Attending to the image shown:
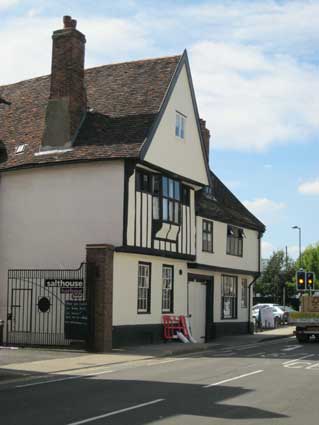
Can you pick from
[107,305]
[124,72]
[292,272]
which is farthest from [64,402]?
[292,272]

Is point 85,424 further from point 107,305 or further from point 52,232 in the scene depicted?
point 52,232

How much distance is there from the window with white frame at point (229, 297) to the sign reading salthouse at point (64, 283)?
1146 centimetres

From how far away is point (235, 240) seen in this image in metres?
34.6

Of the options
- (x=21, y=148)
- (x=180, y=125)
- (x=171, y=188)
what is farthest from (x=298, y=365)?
(x=21, y=148)

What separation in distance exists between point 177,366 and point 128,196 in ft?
23.7

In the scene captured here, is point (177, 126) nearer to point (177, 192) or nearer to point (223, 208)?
point (177, 192)

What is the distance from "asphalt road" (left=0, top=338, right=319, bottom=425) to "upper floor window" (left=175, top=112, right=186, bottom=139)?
10.7m

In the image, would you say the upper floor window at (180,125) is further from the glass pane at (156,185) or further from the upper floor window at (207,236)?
the upper floor window at (207,236)

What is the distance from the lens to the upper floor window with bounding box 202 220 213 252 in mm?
30844

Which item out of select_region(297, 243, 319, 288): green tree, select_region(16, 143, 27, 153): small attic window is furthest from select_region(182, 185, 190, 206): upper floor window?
select_region(297, 243, 319, 288): green tree

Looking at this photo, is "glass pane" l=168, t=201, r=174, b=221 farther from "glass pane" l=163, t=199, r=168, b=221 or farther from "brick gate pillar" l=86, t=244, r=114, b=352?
"brick gate pillar" l=86, t=244, r=114, b=352

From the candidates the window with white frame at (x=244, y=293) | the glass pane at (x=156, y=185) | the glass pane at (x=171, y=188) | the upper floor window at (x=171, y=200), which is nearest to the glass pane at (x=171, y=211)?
the upper floor window at (x=171, y=200)

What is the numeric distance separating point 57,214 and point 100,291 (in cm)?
381

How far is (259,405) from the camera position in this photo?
11.2m
